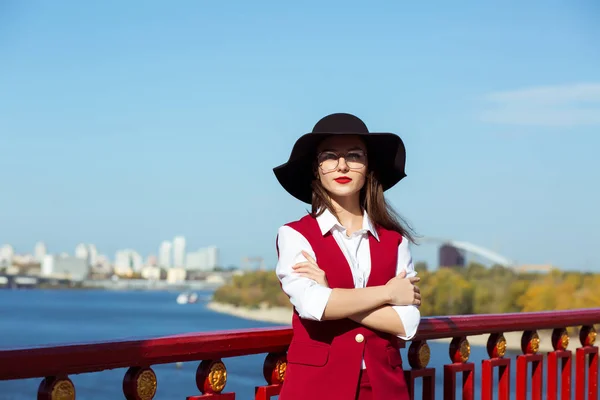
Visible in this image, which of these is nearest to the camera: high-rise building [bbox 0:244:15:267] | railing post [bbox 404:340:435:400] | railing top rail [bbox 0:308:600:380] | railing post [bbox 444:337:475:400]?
railing top rail [bbox 0:308:600:380]

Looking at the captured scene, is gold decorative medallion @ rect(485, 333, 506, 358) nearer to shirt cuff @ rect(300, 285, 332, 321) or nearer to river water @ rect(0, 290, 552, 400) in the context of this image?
shirt cuff @ rect(300, 285, 332, 321)

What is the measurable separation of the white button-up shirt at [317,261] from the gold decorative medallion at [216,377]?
0.24m

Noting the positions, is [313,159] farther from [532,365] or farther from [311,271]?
[532,365]

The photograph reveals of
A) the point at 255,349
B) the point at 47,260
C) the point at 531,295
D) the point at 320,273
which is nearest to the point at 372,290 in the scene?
the point at 320,273

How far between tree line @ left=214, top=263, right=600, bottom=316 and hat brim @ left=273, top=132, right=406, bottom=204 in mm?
53634

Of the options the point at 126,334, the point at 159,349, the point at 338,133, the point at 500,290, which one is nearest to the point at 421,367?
the point at 338,133

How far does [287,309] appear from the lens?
83000 mm

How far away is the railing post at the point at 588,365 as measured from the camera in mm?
3282

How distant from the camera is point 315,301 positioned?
1.95 meters

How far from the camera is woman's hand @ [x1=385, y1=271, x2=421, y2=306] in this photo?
79.1 inches

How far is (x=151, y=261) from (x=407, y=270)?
147142 millimetres

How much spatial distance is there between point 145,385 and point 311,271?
459mm

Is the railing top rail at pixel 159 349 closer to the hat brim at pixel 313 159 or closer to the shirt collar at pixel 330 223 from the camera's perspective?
the shirt collar at pixel 330 223

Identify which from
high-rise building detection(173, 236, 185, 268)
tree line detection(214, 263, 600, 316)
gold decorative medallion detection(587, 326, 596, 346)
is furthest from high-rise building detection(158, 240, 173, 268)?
gold decorative medallion detection(587, 326, 596, 346)
